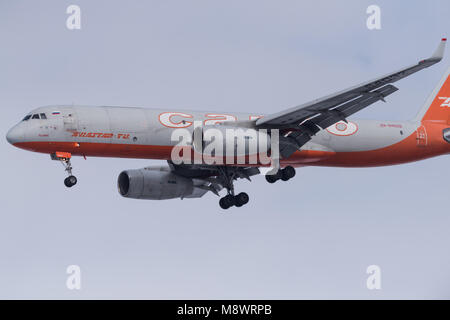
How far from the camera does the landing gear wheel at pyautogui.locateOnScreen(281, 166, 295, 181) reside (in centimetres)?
6044

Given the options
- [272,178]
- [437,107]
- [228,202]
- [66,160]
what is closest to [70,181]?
[66,160]

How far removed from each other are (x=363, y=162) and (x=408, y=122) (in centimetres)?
445

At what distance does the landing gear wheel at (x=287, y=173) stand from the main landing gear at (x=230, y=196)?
8.87 ft

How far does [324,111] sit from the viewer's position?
58.0 meters

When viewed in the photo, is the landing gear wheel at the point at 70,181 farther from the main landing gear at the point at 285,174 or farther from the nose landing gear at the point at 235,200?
the main landing gear at the point at 285,174

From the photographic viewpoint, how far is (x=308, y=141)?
61.2m

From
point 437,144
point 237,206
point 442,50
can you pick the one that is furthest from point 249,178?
point 442,50

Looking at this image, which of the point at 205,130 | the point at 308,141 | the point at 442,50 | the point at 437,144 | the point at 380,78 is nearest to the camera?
the point at 442,50

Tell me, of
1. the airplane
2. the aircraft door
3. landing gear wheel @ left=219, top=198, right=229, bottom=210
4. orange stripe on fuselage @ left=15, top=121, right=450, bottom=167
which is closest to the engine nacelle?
the airplane

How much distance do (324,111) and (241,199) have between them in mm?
7549

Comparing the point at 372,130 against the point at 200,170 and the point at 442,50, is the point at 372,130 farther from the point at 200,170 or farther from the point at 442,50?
the point at 442,50

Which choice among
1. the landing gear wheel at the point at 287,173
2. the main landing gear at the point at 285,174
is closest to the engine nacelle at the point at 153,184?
the main landing gear at the point at 285,174

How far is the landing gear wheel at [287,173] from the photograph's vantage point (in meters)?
60.4

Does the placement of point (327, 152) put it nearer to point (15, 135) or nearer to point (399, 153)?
point (399, 153)
